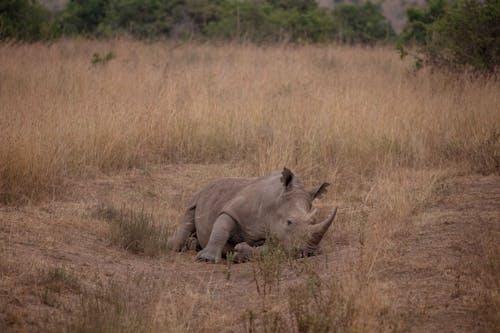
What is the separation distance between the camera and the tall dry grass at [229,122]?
9672 millimetres

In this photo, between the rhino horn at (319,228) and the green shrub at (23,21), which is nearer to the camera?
the rhino horn at (319,228)

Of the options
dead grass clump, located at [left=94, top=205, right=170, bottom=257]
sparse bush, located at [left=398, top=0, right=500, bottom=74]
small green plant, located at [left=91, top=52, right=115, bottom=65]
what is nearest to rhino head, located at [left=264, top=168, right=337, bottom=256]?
dead grass clump, located at [left=94, top=205, right=170, bottom=257]

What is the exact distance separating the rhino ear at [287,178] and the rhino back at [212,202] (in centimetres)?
70

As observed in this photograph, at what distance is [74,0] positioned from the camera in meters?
27.2

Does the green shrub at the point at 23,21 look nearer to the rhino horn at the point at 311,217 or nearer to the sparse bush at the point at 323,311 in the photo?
the rhino horn at the point at 311,217

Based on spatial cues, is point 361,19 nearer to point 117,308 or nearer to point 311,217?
point 311,217

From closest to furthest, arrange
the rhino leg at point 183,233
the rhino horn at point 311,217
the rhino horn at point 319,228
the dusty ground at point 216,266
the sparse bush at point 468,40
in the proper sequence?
the dusty ground at point 216,266 < the rhino horn at point 319,228 < the rhino horn at point 311,217 < the rhino leg at point 183,233 < the sparse bush at point 468,40

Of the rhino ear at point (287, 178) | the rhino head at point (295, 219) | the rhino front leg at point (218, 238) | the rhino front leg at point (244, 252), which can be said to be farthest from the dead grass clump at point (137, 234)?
the rhino ear at point (287, 178)

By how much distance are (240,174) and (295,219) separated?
2.98 m

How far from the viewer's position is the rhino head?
6.89 metres

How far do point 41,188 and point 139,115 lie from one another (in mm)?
2674

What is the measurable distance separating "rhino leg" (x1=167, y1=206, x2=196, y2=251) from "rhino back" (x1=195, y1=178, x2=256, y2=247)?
0.51 ft

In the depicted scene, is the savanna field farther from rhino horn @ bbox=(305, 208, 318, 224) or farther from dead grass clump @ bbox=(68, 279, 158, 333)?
rhino horn @ bbox=(305, 208, 318, 224)

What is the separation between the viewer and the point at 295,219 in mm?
7094
